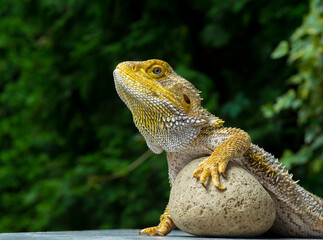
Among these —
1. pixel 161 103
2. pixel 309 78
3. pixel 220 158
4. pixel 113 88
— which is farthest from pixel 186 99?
pixel 113 88

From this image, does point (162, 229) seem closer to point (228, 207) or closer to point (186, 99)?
point (228, 207)

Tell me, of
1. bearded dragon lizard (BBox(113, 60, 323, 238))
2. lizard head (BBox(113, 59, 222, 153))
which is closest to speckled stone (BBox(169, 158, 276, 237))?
bearded dragon lizard (BBox(113, 60, 323, 238))

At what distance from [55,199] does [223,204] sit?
416 centimetres

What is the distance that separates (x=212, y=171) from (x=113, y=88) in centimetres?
391

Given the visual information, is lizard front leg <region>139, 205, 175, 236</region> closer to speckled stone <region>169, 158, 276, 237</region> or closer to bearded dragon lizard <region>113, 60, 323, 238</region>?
bearded dragon lizard <region>113, 60, 323, 238</region>

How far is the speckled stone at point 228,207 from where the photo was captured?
96.3 inches

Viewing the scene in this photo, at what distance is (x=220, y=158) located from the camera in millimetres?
2506

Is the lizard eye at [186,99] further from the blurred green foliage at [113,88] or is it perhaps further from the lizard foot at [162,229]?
the blurred green foliage at [113,88]

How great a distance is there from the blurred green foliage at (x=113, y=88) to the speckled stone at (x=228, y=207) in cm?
248

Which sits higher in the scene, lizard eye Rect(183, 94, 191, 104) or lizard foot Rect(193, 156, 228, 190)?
lizard eye Rect(183, 94, 191, 104)

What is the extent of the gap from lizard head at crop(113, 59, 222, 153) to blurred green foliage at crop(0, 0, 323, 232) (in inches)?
91.0

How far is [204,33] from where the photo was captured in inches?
228

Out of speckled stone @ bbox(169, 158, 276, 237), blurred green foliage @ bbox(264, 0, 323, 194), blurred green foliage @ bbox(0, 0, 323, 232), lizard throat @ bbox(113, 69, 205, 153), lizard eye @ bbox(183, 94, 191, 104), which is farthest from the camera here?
blurred green foliage @ bbox(0, 0, 323, 232)

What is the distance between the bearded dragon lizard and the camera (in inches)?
107
